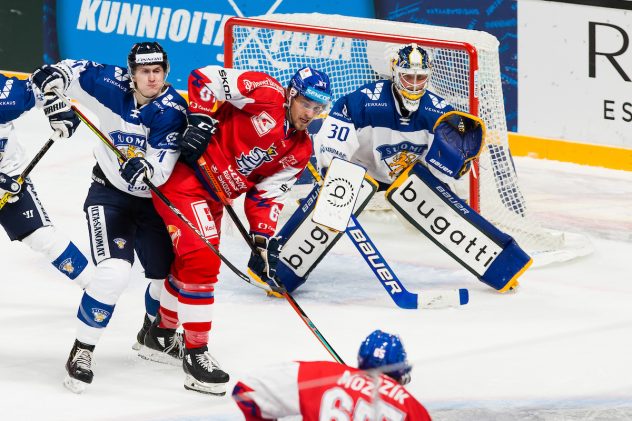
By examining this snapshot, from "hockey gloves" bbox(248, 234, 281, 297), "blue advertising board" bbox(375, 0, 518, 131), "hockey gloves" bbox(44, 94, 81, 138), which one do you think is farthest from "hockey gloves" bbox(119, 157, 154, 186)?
"blue advertising board" bbox(375, 0, 518, 131)

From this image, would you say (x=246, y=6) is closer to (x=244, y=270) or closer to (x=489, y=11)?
(x=489, y=11)

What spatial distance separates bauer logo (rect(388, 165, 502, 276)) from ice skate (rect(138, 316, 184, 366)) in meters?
1.28

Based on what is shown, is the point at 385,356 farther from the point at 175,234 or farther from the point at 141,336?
the point at 141,336

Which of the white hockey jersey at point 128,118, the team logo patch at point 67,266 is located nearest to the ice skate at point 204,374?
the white hockey jersey at point 128,118

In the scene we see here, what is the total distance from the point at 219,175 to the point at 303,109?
362 millimetres

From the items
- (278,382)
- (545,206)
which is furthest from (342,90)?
(278,382)

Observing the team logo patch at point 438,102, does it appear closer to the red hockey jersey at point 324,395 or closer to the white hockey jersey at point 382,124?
the white hockey jersey at point 382,124

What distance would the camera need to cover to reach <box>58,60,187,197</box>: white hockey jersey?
4.62m

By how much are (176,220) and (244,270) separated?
1466 millimetres

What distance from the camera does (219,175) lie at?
470cm

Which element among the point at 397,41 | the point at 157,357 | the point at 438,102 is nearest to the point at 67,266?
the point at 157,357

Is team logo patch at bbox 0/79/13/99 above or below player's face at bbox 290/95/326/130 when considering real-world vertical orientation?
above

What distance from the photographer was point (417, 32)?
6363 mm

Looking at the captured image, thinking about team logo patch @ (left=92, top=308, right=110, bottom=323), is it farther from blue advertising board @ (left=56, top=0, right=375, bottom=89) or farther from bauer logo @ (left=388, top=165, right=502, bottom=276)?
blue advertising board @ (left=56, top=0, right=375, bottom=89)
